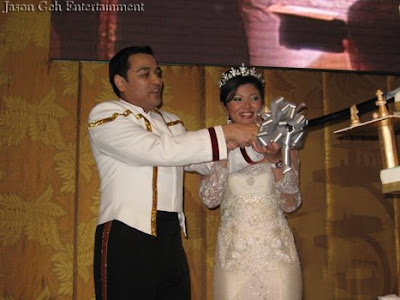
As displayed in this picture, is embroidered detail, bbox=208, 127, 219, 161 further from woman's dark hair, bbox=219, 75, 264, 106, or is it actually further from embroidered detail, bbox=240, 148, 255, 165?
woman's dark hair, bbox=219, 75, 264, 106

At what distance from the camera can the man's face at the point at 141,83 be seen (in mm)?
2436

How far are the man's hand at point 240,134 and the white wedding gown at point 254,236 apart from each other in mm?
280

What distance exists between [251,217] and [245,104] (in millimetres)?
564

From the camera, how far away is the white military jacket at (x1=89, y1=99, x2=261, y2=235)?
7.01ft

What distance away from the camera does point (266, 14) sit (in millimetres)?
3439

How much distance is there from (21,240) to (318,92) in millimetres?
1984

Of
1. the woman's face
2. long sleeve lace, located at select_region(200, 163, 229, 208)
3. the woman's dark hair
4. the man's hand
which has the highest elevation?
the woman's dark hair

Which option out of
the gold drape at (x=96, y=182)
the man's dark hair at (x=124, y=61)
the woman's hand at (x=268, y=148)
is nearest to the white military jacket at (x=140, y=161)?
the woman's hand at (x=268, y=148)

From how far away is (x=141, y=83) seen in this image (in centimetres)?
244

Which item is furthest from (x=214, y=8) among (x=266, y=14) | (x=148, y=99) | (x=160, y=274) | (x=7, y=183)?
(x=160, y=274)

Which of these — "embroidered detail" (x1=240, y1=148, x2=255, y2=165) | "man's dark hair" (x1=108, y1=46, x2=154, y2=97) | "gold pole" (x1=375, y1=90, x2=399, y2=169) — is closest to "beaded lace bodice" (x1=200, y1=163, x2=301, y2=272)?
"embroidered detail" (x1=240, y1=148, x2=255, y2=165)

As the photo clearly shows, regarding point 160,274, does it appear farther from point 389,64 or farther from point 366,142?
point 389,64

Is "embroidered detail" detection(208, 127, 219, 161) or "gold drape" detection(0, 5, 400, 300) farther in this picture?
"gold drape" detection(0, 5, 400, 300)

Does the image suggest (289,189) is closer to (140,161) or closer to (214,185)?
(214,185)
